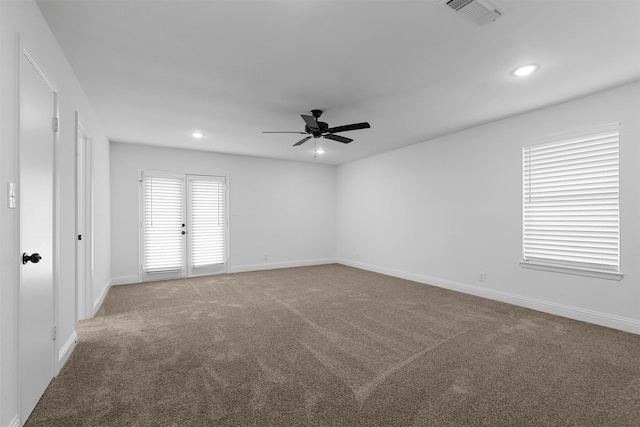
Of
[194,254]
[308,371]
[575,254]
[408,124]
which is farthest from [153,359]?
[575,254]

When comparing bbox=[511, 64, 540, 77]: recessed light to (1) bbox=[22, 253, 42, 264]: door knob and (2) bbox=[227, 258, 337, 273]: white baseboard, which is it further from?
(2) bbox=[227, 258, 337, 273]: white baseboard

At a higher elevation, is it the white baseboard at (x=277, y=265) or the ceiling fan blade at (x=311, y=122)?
the ceiling fan blade at (x=311, y=122)

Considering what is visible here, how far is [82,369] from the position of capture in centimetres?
251

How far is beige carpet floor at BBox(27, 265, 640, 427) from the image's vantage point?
1941 millimetres

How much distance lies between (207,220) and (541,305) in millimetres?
6026

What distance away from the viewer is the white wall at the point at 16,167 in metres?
1.61

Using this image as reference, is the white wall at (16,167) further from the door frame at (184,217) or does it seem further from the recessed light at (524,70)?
the recessed light at (524,70)

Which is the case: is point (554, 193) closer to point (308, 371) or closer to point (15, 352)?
point (308, 371)

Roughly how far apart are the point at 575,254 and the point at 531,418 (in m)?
2.73

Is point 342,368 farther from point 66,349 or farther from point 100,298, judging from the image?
point 100,298

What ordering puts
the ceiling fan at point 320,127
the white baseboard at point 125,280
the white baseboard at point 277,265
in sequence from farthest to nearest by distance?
the white baseboard at point 277,265
the white baseboard at point 125,280
the ceiling fan at point 320,127

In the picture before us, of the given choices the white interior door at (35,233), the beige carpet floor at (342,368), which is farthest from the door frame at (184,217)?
the white interior door at (35,233)

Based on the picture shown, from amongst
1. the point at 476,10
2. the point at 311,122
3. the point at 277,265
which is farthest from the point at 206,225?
the point at 476,10

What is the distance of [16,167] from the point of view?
1.74 meters
